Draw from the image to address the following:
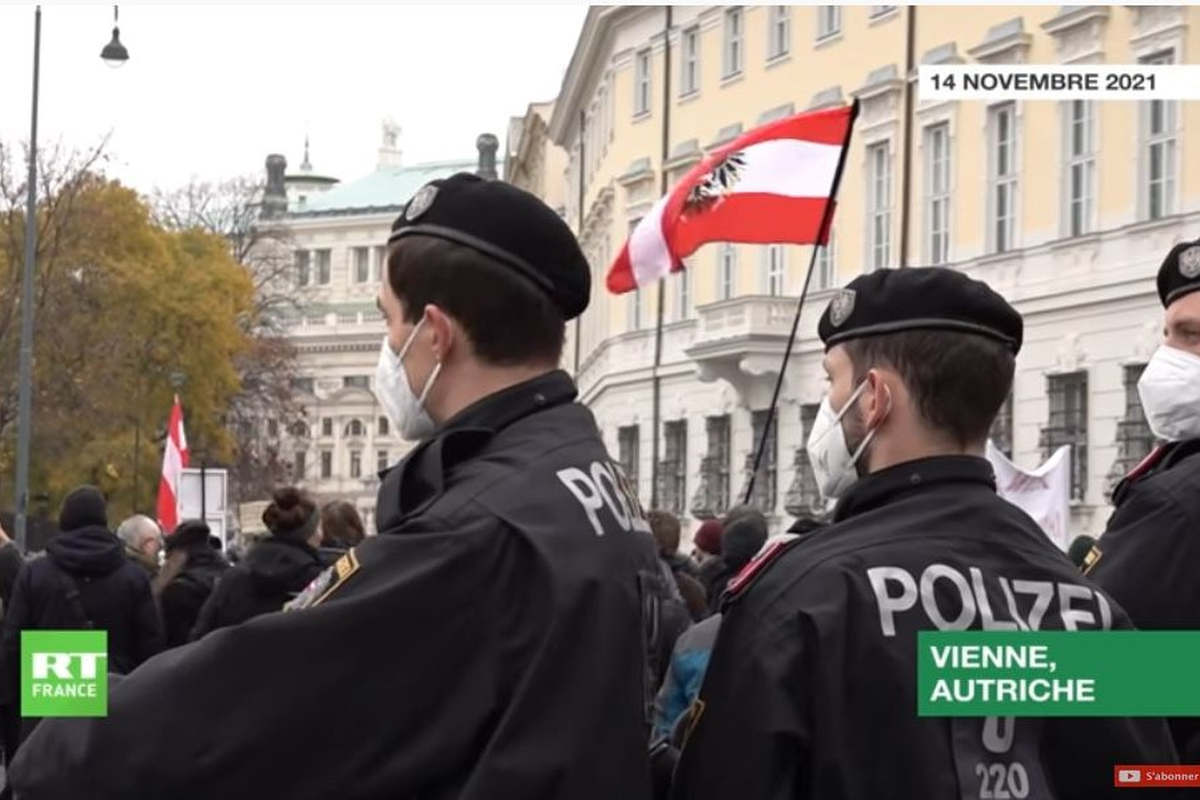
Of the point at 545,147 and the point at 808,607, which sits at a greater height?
the point at 545,147

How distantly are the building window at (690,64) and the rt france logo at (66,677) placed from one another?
45.2m

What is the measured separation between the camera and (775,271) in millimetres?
46156

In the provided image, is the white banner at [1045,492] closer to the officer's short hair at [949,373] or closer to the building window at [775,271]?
the officer's short hair at [949,373]

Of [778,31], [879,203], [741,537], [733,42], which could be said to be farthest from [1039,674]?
[733,42]

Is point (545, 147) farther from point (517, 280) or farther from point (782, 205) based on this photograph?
point (517, 280)

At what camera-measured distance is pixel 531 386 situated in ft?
13.4

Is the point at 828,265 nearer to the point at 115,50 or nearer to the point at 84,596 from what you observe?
the point at 115,50

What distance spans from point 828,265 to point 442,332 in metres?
40.1

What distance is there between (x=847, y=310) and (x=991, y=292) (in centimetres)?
23

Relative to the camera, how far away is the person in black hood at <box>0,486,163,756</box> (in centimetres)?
1267

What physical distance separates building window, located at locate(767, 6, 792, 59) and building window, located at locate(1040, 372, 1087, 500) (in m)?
12.3

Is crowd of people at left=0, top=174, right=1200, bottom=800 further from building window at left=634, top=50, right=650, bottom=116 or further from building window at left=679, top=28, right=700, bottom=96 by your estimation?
building window at left=634, top=50, right=650, bottom=116

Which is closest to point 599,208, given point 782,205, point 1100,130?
point 1100,130

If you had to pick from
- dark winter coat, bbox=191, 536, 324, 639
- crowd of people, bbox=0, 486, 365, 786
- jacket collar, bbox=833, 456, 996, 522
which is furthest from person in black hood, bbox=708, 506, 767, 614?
jacket collar, bbox=833, 456, 996, 522
